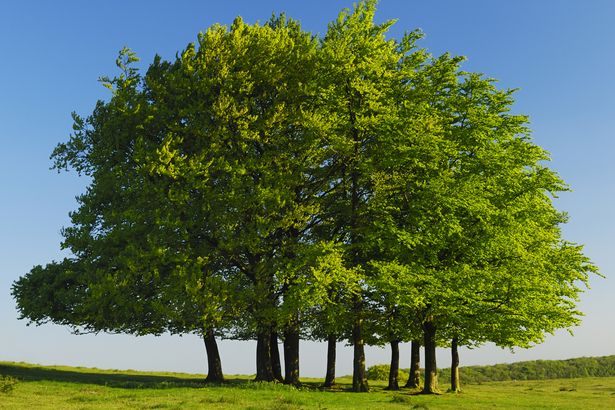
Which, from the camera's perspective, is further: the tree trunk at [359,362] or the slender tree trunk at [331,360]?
the slender tree trunk at [331,360]

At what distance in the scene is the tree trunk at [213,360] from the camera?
3894 centimetres

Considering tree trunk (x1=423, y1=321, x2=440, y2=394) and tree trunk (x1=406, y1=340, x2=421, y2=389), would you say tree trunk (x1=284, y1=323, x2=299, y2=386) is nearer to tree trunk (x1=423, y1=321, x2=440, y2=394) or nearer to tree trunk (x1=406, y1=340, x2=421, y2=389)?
tree trunk (x1=423, y1=321, x2=440, y2=394)

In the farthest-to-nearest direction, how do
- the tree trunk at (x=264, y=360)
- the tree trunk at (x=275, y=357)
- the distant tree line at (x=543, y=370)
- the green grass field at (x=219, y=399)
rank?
the distant tree line at (x=543, y=370) < the tree trunk at (x=275, y=357) < the tree trunk at (x=264, y=360) < the green grass field at (x=219, y=399)

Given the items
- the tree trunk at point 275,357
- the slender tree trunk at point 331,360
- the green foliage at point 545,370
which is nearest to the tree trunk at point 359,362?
the slender tree trunk at point 331,360

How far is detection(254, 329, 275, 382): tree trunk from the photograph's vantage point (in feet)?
124

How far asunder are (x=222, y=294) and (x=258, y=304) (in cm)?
251

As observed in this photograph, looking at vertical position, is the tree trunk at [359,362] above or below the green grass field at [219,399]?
above

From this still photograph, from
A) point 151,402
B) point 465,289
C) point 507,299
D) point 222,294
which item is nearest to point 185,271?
point 222,294

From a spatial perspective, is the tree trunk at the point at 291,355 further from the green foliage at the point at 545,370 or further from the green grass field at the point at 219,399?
the green foliage at the point at 545,370

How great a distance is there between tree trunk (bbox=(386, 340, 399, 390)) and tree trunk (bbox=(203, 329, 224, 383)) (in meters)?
12.3

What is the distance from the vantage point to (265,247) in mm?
35969

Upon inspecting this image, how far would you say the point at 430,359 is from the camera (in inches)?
1468

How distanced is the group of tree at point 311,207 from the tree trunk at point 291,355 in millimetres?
147

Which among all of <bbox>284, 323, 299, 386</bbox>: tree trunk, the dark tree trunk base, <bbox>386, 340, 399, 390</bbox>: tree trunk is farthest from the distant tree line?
<bbox>284, 323, 299, 386</bbox>: tree trunk
